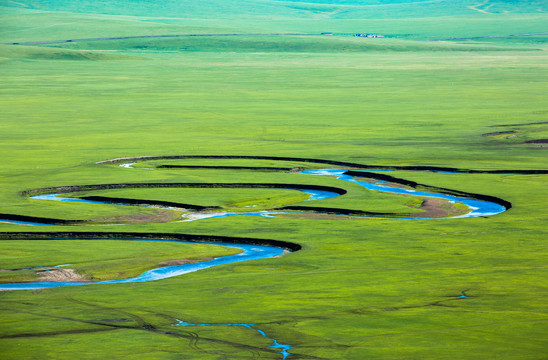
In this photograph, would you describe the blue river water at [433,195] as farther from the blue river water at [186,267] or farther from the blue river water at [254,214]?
the blue river water at [186,267]

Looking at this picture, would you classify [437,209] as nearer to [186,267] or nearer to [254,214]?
[254,214]

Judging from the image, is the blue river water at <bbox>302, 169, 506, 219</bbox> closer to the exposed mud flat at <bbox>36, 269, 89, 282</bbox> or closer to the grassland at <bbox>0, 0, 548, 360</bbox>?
the grassland at <bbox>0, 0, 548, 360</bbox>

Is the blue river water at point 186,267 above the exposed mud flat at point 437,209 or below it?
below

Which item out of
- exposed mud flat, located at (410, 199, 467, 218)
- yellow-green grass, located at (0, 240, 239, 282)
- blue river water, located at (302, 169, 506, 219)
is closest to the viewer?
yellow-green grass, located at (0, 240, 239, 282)

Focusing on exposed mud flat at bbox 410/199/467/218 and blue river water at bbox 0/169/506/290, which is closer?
blue river water at bbox 0/169/506/290

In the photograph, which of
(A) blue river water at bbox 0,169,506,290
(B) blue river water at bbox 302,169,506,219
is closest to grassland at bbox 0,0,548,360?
(A) blue river water at bbox 0,169,506,290

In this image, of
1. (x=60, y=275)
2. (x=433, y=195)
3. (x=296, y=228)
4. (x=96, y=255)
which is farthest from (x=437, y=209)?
(x=60, y=275)

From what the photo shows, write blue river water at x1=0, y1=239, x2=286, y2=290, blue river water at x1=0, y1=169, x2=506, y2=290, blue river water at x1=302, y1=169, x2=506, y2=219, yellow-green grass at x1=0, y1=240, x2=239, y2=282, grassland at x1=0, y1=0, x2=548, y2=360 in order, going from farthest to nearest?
blue river water at x1=302, y1=169, x2=506, y2=219 → yellow-green grass at x1=0, y1=240, x2=239, y2=282 → blue river water at x1=0, y1=169, x2=506, y2=290 → blue river water at x1=0, y1=239, x2=286, y2=290 → grassland at x1=0, y1=0, x2=548, y2=360

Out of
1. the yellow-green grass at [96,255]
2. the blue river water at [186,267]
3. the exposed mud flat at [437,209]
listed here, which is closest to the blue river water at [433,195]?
the exposed mud flat at [437,209]

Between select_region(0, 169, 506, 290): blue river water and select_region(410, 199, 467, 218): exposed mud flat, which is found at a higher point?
select_region(410, 199, 467, 218): exposed mud flat

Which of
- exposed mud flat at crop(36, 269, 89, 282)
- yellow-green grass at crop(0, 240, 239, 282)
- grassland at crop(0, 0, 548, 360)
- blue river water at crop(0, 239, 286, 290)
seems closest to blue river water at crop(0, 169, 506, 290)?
blue river water at crop(0, 239, 286, 290)
